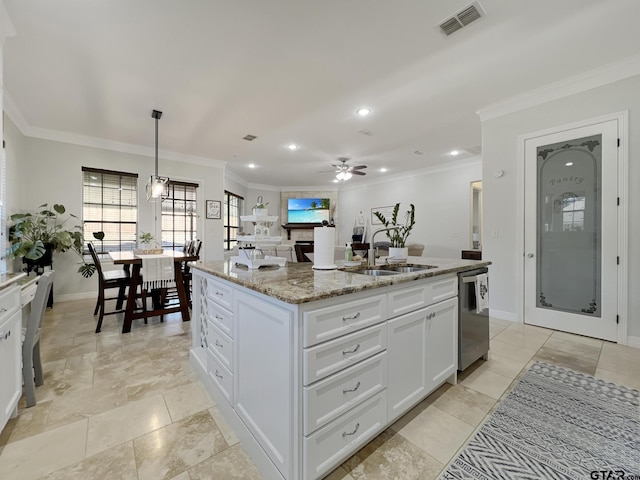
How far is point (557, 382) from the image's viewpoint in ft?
6.61

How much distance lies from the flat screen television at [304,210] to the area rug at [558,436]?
7794mm

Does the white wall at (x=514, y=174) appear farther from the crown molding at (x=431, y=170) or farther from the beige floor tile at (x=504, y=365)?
the crown molding at (x=431, y=170)

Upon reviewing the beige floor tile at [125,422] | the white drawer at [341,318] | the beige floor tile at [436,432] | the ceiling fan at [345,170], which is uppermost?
the ceiling fan at [345,170]

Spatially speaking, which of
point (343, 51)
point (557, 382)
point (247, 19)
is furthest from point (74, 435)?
point (343, 51)

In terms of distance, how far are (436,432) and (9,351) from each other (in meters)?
2.40

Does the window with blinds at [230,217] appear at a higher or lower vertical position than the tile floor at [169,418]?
higher

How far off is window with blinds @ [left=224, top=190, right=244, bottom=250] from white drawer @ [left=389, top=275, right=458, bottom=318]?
20.8ft

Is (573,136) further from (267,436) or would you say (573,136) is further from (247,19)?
(267,436)

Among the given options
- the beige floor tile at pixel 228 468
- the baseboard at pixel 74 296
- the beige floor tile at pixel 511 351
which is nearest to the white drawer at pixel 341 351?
the beige floor tile at pixel 228 468

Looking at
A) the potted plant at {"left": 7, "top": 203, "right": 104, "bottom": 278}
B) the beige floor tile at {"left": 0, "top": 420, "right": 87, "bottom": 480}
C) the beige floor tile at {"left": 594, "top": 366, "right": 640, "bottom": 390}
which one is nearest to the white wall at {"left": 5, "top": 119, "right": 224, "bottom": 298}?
the potted plant at {"left": 7, "top": 203, "right": 104, "bottom": 278}

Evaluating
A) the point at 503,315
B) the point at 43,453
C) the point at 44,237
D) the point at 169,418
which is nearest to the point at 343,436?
the point at 169,418

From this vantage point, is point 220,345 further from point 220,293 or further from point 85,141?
point 85,141

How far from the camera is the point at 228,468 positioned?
1.30 m

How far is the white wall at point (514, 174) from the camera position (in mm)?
2643
